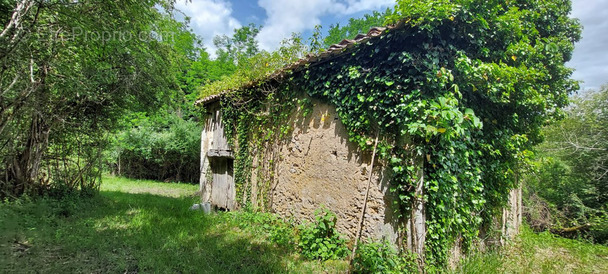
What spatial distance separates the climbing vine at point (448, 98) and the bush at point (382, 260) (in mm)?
315

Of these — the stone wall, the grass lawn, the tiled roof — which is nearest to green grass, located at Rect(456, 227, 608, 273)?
the grass lawn

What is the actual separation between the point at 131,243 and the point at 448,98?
17.5 feet

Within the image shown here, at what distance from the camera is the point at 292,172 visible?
5012 mm

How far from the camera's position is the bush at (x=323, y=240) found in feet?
12.1

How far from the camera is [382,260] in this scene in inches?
120

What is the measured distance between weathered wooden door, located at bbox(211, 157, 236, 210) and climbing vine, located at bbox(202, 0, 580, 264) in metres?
3.70

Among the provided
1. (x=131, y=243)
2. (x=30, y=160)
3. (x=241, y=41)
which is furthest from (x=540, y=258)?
(x=241, y=41)

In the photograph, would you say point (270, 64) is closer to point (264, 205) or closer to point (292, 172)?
point (292, 172)

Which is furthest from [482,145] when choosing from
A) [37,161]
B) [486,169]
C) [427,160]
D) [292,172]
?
[37,161]

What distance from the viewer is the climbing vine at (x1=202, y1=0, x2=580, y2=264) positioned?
3.16 metres

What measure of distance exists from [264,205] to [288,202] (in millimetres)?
829

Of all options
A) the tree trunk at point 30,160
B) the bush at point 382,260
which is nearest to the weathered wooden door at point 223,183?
the tree trunk at point 30,160

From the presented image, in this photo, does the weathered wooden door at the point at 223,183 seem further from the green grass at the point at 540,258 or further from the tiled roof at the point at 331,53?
the green grass at the point at 540,258

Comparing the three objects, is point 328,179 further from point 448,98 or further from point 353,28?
point 353,28
